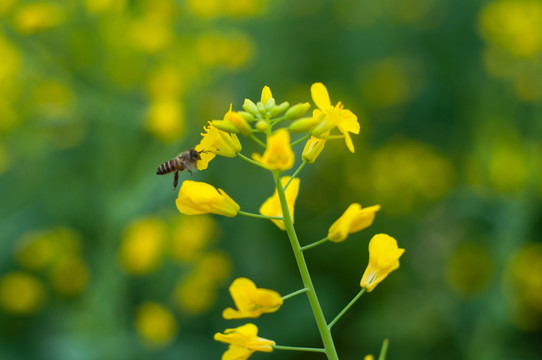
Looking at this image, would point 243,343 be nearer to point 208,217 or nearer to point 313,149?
point 313,149

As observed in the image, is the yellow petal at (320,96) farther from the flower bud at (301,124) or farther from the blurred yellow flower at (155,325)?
the blurred yellow flower at (155,325)

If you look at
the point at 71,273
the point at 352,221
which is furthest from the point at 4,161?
the point at 352,221

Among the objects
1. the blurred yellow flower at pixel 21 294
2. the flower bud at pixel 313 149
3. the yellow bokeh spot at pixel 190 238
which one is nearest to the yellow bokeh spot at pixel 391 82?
the yellow bokeh spot at pixel 190 238

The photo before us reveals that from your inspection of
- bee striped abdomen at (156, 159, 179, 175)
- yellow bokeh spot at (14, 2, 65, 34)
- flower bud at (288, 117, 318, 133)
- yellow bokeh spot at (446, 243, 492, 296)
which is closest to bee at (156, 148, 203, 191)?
bee striped abdomen at (156, 159, 179, 175)

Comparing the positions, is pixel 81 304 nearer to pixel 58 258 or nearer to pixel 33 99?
pixel 58 258

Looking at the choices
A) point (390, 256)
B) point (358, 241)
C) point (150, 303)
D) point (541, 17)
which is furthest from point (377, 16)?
point (390, 256)
